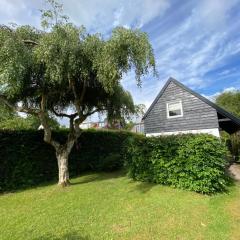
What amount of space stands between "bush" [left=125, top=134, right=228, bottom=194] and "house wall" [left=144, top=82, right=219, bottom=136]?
6999 millimetres

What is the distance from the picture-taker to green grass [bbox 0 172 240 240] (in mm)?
5492

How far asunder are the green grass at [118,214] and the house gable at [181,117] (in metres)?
7.17

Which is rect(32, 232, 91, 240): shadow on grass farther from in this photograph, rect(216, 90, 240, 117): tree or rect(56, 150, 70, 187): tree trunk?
rect(216, 90, 240, 117): tree

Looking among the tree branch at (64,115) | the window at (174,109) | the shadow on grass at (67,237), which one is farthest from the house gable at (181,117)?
the shadow on grass at (67,237)

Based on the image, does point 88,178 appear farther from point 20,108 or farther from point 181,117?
point 181,117

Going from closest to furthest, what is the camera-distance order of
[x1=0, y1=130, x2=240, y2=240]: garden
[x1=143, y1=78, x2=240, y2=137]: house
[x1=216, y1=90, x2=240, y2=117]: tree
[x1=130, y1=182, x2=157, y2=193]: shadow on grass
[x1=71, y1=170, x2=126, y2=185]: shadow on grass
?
[x1=0, y1=130, x2=240, y2=240]: garden < [x1=130, y1=182, x2=157, y2=193]: shadow on grass < [x1=71, y1=170, x2=126, y2=185]: shadow on grass < [x1=143, y1=78, x2=240, y2=137]: house < [x1=216, y1=90, x2=240, y2=117]: tree

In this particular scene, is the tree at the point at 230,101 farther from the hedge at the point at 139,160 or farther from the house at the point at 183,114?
the hedge at the point at 139,160

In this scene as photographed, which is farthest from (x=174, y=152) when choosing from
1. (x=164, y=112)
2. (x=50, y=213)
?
(x=164, y=112)

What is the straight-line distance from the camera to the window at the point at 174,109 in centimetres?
1711

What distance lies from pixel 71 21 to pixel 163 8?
3503mm

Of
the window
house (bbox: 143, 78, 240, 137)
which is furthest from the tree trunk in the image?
the window

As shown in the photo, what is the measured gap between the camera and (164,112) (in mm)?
17906

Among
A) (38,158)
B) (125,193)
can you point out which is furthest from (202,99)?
(38,158)

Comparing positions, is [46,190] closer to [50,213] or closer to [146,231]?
[50,213]
